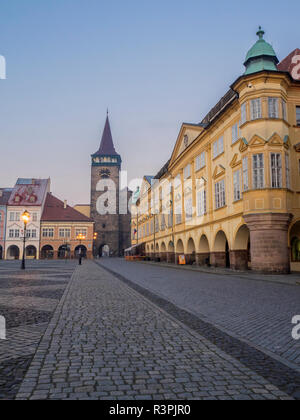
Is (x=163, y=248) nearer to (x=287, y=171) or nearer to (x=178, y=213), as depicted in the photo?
(x=178, y=213)

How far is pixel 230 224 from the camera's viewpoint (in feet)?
82.9

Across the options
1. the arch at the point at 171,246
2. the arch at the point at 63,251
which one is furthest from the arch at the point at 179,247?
the arch at the point at 63,251

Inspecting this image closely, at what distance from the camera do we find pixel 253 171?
70.8 ft

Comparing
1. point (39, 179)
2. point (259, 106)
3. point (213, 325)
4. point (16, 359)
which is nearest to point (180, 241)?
point (259, 106)

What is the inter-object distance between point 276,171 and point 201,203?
37.1 feet

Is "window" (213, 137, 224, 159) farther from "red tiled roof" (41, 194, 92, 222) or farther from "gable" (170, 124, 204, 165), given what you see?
"red tiled roof" (41, 194, 92, 222)

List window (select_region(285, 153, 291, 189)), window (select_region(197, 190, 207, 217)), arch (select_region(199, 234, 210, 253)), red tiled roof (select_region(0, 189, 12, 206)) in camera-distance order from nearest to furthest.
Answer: window (select_region(285, 153, 291, 189)) → window (select_region(197, 190, 207, 217)) → arch (select_region(199, 234, 210, 253)) → red tiled roof (select_region(0, 189, 12, 206))

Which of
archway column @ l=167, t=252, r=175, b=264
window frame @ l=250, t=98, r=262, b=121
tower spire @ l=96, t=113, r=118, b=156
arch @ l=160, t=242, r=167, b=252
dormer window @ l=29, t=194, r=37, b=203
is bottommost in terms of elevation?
archway column @ l=167, t=252, r=175, b=264

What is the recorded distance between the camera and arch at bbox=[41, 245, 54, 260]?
240 ft

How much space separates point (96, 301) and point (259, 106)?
56.2 feet

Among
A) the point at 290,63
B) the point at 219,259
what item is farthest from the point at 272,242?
the point at 290,63

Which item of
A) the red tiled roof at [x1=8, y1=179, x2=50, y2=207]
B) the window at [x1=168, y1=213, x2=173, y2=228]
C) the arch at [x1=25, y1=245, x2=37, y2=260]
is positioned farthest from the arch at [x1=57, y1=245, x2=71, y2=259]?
the window at [x1=168, y1=213, x2=173, y2=228]

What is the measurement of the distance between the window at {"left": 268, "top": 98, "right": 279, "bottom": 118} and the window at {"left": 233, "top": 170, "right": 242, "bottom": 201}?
4253mm

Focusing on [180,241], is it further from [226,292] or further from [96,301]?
[96,301]
